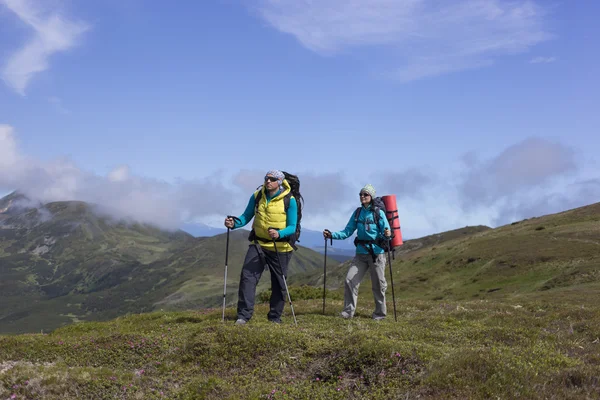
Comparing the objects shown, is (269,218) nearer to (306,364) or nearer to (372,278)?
(372,278)

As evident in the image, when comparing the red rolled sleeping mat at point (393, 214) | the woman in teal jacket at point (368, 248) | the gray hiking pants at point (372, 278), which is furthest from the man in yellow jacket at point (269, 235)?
the red rolled sleeping mat at point (393, 214)

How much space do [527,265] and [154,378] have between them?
5313 cm

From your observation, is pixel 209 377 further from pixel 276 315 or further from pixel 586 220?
pixel 586 220

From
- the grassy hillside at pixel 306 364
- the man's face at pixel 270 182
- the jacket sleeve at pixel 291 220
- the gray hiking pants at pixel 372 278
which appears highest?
the man's face at pixel 270 182

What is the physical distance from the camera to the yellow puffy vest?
14.9 m

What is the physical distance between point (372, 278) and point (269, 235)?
447 cm

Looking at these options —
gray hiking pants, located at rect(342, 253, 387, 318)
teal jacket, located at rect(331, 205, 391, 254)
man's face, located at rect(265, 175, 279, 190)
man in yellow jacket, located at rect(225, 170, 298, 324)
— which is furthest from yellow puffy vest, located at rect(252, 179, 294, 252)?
gray hiking pants, located at rect(342, 253, 387, 318)

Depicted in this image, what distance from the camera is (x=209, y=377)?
9.84 metres

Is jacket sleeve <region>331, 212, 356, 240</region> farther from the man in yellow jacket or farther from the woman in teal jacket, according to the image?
the man in yellow jacket

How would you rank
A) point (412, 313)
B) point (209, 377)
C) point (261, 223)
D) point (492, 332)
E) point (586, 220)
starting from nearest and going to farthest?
point (209, 377)
point (492, 332)
point (261, 223)
point (412, 313)
point (586, 220)

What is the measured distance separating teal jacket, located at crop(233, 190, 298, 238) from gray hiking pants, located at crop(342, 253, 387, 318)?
3.16 metres

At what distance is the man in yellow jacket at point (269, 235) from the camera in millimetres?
14781

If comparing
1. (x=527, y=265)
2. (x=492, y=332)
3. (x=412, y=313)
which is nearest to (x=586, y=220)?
(x=527, y=265)

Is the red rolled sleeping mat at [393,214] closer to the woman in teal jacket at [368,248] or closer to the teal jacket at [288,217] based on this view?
the woman in teal jacket at [368,248]
